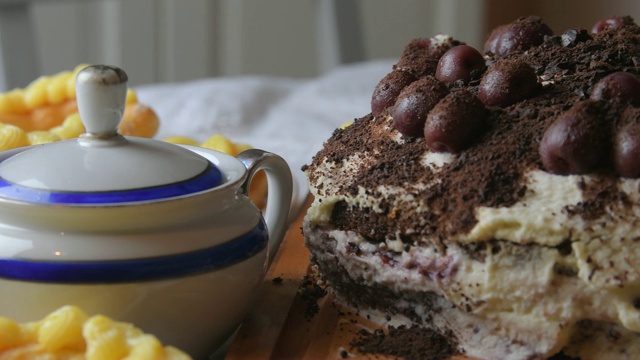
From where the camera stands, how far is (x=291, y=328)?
1310 mm

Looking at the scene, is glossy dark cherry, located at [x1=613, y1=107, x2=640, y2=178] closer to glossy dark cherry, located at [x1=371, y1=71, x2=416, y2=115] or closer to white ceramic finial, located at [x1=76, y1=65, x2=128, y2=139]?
glossy dark cherry, located at [x1=371, y1=71, x2=416, y2=115]

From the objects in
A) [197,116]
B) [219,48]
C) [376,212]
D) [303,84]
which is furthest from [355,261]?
[219,48]

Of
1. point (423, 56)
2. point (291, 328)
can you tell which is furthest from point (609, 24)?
point (291, 328)

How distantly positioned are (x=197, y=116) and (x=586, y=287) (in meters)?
2.00

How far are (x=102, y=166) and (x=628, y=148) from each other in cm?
Answer: 68

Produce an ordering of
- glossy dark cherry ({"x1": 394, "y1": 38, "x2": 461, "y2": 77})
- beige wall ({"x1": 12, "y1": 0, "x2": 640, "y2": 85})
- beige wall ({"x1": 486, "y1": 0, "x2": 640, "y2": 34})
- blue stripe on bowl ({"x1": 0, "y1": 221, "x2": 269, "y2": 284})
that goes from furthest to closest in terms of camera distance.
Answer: beige wall ({"x1": 486, "y1": 0, "x2": 640, "y2": 34}) < beige wall ({"x1": 12, "y1": 0, "x2": 640, "y2": 85}) < glossy dark cherry ({"x1": 394, "y1": 38, "x2": 461, "y2": 77}) < blue stripe on bowl ({"x1": 0, "y1": 221, "x2": 269, "y2": 284})

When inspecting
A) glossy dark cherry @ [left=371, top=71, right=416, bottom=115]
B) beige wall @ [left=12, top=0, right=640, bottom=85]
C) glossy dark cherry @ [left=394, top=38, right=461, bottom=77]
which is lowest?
beige wall @ [left=12, top=0, right=640, bottom=85]

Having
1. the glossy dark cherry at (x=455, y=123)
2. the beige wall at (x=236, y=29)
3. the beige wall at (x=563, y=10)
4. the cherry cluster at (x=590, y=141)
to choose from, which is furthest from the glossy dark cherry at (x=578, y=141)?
the beige wall at (x=563, y=10)

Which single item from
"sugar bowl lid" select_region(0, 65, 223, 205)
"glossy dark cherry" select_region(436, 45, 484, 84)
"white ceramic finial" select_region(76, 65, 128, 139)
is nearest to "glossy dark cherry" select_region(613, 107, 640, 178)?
"glossy dark cherry" select_region(436, 45, 484, 84)

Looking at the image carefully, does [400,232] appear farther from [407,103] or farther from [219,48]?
[219,48]

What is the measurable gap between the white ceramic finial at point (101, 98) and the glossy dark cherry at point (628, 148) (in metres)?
0.66

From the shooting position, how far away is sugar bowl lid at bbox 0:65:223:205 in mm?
1097

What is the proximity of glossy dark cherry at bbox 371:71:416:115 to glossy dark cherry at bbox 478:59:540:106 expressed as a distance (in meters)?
0.18

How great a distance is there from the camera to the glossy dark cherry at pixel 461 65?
1.38 meters
